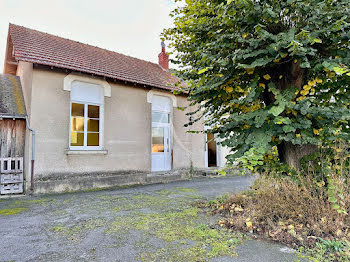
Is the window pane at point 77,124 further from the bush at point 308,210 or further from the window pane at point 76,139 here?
the bush at point 308,210

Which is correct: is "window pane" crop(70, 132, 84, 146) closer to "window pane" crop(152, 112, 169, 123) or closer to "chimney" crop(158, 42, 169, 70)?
"window pane" crop(152, 112, 169, 123)

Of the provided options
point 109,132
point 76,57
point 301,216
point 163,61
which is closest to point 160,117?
point 109,132

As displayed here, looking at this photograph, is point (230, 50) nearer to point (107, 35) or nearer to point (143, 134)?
point (143, 134)

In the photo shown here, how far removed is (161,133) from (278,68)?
6.13 meters

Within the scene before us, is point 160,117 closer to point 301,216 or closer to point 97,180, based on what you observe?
point 97,180

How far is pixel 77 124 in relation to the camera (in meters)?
7.35

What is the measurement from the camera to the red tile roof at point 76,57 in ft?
22.1

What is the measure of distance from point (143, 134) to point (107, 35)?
7.33m

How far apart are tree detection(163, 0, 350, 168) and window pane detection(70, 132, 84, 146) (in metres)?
4.72

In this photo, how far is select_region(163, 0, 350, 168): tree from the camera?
3164 millimetres

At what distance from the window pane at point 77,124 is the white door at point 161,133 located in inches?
117

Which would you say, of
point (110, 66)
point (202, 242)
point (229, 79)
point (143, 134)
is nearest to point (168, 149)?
point (143, 134)

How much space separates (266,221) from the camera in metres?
3.49

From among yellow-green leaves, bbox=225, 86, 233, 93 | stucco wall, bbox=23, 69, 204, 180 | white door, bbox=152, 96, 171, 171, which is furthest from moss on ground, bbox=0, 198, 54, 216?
yellow-green leaves, bbox=225, 86, 233, 93
